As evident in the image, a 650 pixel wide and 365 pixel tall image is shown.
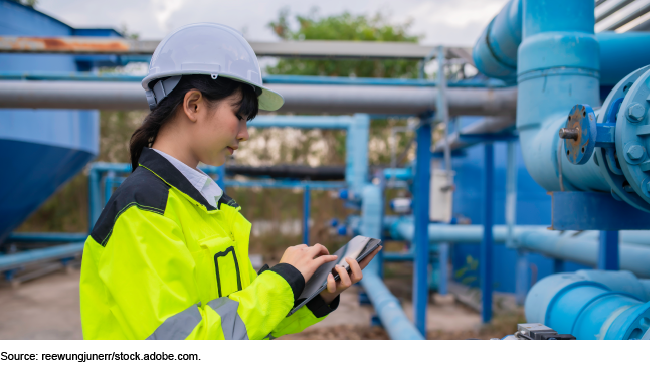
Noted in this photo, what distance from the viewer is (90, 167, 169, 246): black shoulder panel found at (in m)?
0.78

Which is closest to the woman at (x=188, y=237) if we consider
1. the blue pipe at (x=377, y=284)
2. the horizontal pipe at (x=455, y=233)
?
the blue pipe at (x=377, y=284)

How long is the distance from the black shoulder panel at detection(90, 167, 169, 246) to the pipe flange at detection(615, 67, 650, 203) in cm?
104

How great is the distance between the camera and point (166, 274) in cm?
74

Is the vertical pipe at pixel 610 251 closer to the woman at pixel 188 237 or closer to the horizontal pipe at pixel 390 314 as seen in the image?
the horizontal pipe at pixel 390 314

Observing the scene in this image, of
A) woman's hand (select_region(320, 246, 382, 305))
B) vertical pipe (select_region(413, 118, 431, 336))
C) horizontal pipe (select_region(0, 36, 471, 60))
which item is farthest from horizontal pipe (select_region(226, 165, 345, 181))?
woman's hand (select_region(320, 246, 382, 305))

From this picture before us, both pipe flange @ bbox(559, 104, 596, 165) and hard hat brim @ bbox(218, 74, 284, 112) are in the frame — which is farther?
hard hat brim @ bbox(218, 74, 284, 112)

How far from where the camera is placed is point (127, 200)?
0.78 metres

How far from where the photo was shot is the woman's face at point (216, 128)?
3.04ft

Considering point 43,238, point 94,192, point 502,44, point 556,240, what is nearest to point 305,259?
point 502,44

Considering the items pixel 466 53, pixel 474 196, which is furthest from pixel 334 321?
pixel 474 196

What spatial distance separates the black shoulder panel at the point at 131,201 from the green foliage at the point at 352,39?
9.12m

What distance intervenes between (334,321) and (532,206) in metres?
3.43

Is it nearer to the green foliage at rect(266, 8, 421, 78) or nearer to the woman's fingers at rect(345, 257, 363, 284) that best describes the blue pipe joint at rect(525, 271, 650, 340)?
the woman's fingers at rect(345, 257, 363, 284)
